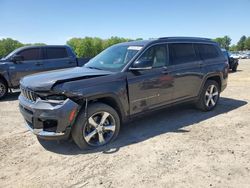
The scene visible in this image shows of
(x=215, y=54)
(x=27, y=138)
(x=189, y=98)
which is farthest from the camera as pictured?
(x=215, y=54)

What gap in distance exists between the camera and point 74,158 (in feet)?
13.6

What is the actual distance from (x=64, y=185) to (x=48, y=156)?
1018 millimetres

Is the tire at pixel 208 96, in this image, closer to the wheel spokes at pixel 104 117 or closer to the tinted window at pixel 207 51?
the tinted window at pixel 207 51

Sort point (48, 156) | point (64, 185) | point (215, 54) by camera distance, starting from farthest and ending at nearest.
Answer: point (215, 54)
point (48, 156)
point (64, 185)

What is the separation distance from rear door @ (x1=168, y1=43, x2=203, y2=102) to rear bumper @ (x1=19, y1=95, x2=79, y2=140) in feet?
8.12

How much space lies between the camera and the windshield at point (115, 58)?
499cm

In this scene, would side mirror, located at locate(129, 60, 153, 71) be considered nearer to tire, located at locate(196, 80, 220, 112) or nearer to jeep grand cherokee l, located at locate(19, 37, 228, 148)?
jeep grand cherokee l, located at locate(19, 37, 228, 148)

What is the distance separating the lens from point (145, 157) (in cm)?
406

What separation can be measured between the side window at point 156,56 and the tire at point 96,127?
1294 millimetres

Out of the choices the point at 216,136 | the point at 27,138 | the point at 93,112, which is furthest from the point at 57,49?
the point at 216,136

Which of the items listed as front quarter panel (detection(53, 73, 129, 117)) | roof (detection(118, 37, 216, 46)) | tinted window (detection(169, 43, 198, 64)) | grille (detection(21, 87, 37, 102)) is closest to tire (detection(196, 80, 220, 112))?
tinted window (detection(169, 43, 198, 64))

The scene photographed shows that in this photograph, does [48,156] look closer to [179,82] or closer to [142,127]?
[142,127]

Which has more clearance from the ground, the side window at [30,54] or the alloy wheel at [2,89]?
the side window at [30,54]

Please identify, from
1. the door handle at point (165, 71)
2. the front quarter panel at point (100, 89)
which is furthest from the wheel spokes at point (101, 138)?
the door handle at point (165, 71)
